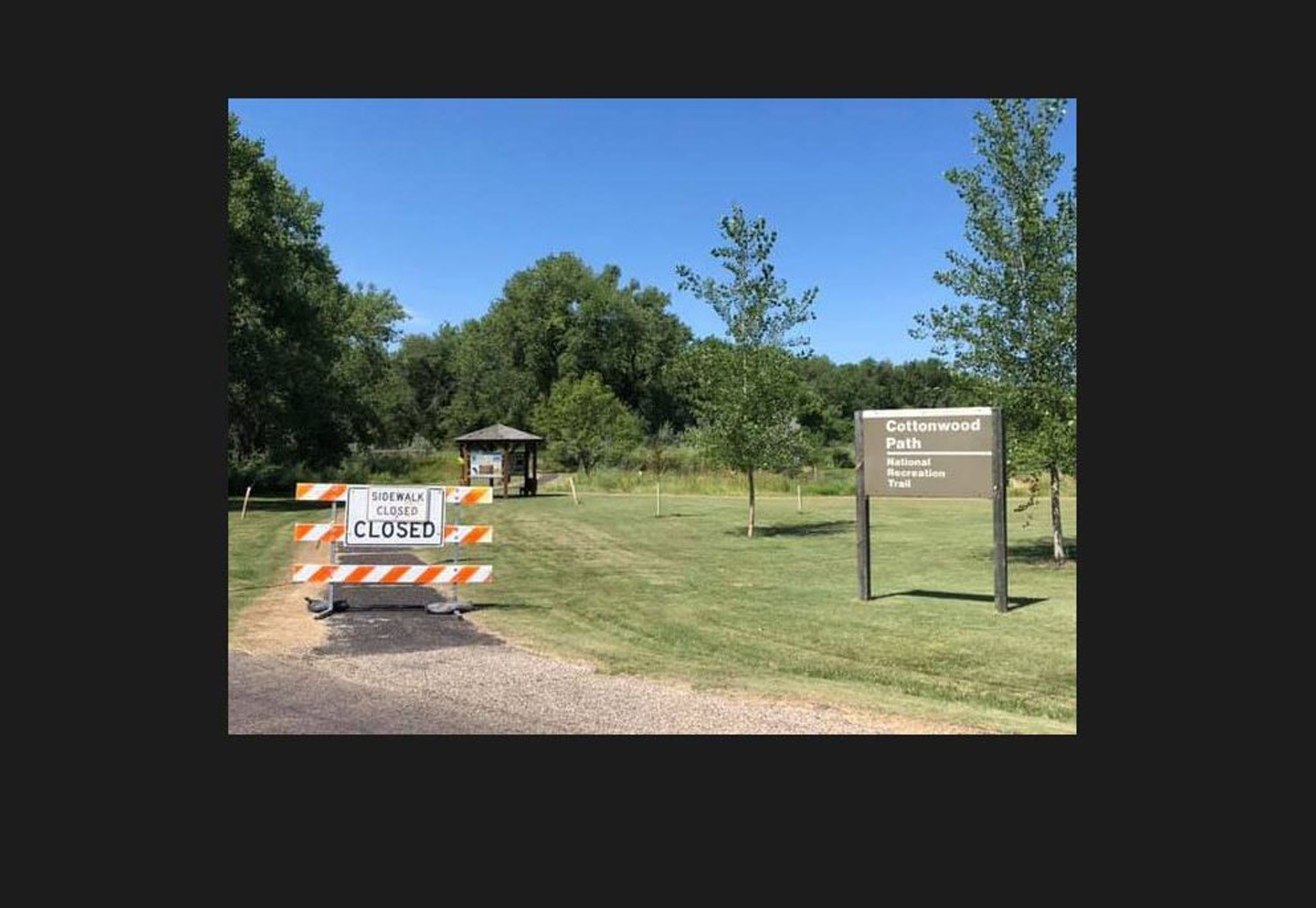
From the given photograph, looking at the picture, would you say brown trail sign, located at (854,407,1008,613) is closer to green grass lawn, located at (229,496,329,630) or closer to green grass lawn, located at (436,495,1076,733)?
green grass lawn, located at (436,495,1076,733)

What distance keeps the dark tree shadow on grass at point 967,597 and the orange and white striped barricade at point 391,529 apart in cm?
519

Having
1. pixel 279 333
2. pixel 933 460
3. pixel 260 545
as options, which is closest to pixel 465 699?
pixel 933 460

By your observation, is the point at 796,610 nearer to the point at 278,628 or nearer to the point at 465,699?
the point at 465,699

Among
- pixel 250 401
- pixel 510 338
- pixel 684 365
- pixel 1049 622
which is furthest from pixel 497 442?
pixel 510 338

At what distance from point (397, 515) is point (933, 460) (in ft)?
20.8

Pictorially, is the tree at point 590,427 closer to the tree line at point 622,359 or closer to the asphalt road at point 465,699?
the tree line at point 622,359

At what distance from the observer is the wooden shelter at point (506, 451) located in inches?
1487

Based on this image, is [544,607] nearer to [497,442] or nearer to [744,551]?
[744,551]

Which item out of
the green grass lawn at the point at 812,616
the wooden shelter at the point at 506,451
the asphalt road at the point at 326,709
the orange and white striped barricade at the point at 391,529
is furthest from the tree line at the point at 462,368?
the asphalt road at the point at 326,709

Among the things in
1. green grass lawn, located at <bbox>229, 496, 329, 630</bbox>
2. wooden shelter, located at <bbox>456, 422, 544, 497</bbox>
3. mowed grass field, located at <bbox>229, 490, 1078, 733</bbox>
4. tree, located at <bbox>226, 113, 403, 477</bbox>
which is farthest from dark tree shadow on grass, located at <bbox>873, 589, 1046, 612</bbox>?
wooden shelter, located at <bbox>456, 422, 544, 497</bbox>

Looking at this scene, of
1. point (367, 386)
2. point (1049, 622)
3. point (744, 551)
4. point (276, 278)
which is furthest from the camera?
point (367, 386)

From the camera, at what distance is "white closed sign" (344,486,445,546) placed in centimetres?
1109

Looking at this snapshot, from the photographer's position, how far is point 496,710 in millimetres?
6945

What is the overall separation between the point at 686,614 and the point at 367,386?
61.3 meters
